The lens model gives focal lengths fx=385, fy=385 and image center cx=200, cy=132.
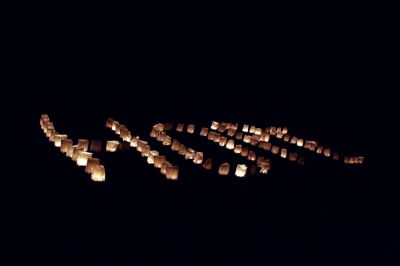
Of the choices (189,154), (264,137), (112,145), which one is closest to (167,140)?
(189,154)

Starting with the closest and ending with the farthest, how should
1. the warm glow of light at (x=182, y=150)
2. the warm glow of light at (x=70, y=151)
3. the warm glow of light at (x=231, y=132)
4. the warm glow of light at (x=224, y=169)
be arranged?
1. the warm glow of light at (x=70, y=151)
2. the warm glow of light at (x=224, y=169)
3. the warm glow of light at (x=182, y=150)
4. the warm glow of light at (x=231, y=132)

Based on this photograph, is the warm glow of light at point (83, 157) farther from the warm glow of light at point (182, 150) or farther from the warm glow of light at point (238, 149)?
the warm glow of light at point (238, 149)

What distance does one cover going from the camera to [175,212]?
225 inches

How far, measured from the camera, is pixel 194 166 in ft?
24.6

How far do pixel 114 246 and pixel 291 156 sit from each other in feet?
18.2

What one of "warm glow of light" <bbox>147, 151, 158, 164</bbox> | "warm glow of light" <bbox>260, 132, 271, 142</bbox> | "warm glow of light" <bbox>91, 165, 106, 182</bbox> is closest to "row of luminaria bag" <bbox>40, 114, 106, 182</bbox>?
"warm glow of light" <bbox>91, 165, 106, 182</bbox>

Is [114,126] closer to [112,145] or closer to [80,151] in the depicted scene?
[112,145]

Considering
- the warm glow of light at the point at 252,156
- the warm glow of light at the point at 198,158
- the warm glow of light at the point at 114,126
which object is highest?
the warm glow of light at the point at 114,126

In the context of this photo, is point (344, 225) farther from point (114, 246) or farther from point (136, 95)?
point (136, 95)

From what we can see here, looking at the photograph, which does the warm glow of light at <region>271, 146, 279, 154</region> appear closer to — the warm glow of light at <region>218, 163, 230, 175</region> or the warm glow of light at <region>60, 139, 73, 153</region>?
the warm glow of light at <region>218, 163, 230, 175</region>

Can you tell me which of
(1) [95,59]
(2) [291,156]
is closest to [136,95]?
(1) [95,59]

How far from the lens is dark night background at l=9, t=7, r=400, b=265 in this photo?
498cm

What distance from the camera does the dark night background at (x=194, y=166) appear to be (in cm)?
498

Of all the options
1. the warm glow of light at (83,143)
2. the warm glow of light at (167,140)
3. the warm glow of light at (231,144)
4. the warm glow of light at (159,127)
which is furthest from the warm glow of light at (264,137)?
the warm glow of light at (83,143)
